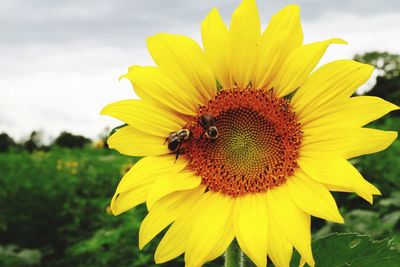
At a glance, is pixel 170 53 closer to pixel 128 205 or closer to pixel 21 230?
pixel 128 205

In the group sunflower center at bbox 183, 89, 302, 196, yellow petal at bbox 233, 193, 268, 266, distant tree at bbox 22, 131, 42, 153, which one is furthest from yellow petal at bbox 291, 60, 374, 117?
distant tree at bbox 22, 131, 42, 153

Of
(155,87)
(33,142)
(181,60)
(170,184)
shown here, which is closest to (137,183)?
(170,184)

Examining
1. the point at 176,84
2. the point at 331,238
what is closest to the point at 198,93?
the point at 176,84

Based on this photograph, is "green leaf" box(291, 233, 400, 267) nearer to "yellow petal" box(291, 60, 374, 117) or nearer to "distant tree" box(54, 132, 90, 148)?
"yellow petal" box(291, 60, 374, 117)

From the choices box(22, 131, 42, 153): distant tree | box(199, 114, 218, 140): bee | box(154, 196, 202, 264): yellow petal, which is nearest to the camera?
box(154, 196, 202, 264): yellow petal

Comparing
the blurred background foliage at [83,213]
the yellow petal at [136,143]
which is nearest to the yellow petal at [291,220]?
the yellow petal at [136,143]

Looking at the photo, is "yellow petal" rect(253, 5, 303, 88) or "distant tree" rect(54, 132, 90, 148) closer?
"yellow petal" rect(253, 5, 303, 88)
